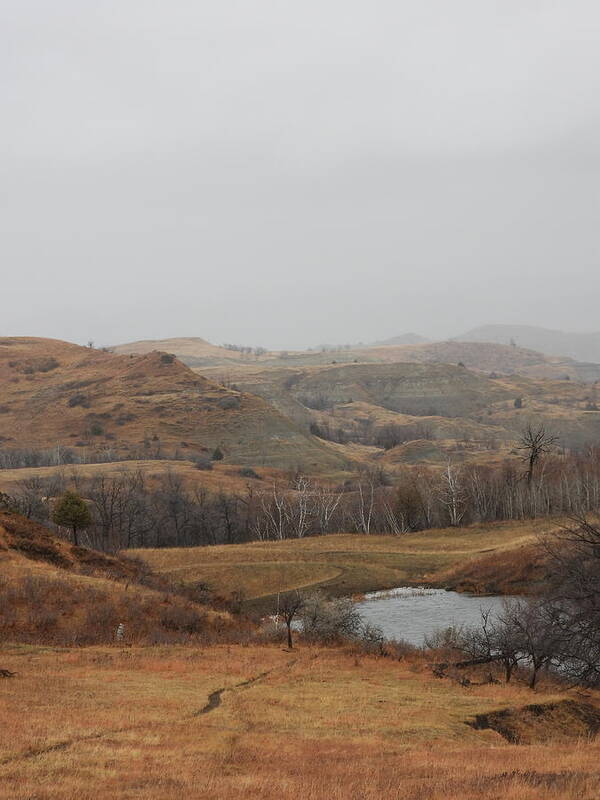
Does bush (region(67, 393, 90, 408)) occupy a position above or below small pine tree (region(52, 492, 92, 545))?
above

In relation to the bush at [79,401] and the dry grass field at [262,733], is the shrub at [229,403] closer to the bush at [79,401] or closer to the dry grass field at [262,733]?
the bush at [79,401]

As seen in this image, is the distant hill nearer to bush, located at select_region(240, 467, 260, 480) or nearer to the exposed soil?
bush, located at select_region(240, 467, 260, 480)

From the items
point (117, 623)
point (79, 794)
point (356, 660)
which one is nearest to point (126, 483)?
point (117, 623)

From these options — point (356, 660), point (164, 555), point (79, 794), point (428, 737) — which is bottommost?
point (164, 555)

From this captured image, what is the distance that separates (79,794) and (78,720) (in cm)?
Answer: 774

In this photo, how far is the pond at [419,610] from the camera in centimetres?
5394

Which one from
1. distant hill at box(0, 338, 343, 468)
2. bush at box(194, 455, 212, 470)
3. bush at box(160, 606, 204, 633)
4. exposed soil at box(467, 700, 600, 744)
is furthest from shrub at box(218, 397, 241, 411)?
exposed soil at box(467, 700, 600, 744)

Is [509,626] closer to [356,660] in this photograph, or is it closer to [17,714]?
[356,660]

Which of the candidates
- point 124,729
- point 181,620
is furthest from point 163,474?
point 124,729

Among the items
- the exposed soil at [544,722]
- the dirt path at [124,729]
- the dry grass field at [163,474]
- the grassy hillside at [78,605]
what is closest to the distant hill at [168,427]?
the dry grass field at [163,474]

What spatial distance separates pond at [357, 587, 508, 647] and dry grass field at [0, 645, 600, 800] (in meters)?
16.4

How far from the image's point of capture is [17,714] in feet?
74.3

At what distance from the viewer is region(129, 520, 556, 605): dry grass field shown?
74312 mm

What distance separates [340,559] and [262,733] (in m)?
59.4
